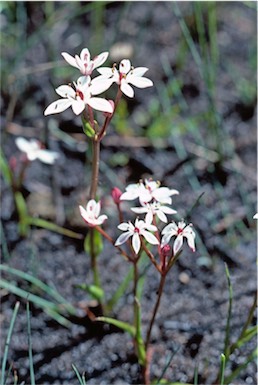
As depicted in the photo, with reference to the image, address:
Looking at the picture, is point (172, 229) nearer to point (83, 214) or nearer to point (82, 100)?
point (83, 214)

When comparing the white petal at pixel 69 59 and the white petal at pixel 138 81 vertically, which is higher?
the white petal at pixel 69 59

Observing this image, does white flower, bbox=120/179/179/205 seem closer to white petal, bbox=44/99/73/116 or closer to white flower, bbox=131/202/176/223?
white flower, bbox=131/202/176/223

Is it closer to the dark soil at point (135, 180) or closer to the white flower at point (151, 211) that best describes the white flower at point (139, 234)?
the white flower at point (151, 211)

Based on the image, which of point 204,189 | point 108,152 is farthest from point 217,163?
point 108,152

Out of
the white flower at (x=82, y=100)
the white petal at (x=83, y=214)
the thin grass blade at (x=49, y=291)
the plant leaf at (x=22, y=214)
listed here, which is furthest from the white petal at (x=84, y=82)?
the plant leaf at (x=22, y=214)

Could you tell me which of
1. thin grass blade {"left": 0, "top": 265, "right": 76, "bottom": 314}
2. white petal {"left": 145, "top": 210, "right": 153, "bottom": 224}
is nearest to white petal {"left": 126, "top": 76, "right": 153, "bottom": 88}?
white petal {"left": 145, "top": 210, "right": 153, "bottom": 224}

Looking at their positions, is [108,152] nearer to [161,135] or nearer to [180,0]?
[161,135]

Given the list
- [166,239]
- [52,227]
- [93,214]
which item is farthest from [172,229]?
[52,227]

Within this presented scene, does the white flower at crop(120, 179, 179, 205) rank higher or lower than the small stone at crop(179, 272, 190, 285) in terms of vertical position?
lower
